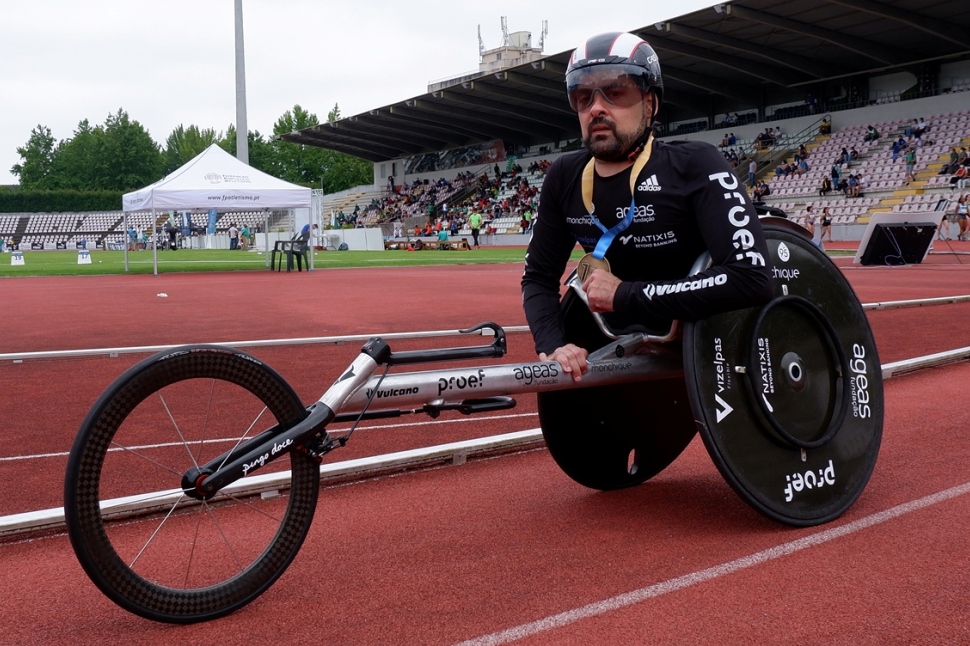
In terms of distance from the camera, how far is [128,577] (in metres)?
2.63

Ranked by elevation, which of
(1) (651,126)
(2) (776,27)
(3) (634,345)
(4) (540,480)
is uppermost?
(2) (776,27)

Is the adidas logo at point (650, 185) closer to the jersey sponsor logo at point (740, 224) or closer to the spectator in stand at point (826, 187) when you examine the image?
the jersey sponsor logo at point (740, 224)

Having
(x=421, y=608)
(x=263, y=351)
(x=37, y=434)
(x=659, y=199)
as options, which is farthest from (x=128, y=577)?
(x=263, y=351)

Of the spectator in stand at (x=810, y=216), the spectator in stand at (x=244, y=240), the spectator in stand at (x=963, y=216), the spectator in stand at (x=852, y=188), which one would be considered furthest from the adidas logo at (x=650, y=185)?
the spectator in stand at (x=244, y=240)

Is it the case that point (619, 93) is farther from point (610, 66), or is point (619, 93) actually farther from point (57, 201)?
point (57, 201)

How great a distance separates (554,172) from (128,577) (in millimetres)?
2343

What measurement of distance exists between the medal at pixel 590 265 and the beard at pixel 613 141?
0.42 m

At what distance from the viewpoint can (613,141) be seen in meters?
3.56

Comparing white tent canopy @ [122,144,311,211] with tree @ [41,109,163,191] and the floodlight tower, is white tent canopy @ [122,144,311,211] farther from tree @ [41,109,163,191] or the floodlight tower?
tree @ [41,109,163,191]

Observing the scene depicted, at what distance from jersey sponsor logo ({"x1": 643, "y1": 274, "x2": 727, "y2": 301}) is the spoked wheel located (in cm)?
141

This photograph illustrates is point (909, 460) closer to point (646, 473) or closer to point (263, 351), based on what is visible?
point (646, 473)

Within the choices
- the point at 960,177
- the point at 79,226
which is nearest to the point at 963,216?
the point at 960,177

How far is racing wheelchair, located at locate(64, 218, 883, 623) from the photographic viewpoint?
2709mm

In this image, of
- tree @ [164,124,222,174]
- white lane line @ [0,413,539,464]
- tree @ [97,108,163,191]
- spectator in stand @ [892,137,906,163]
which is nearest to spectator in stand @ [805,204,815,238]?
spectator in stand @ [892,137,906,163]
